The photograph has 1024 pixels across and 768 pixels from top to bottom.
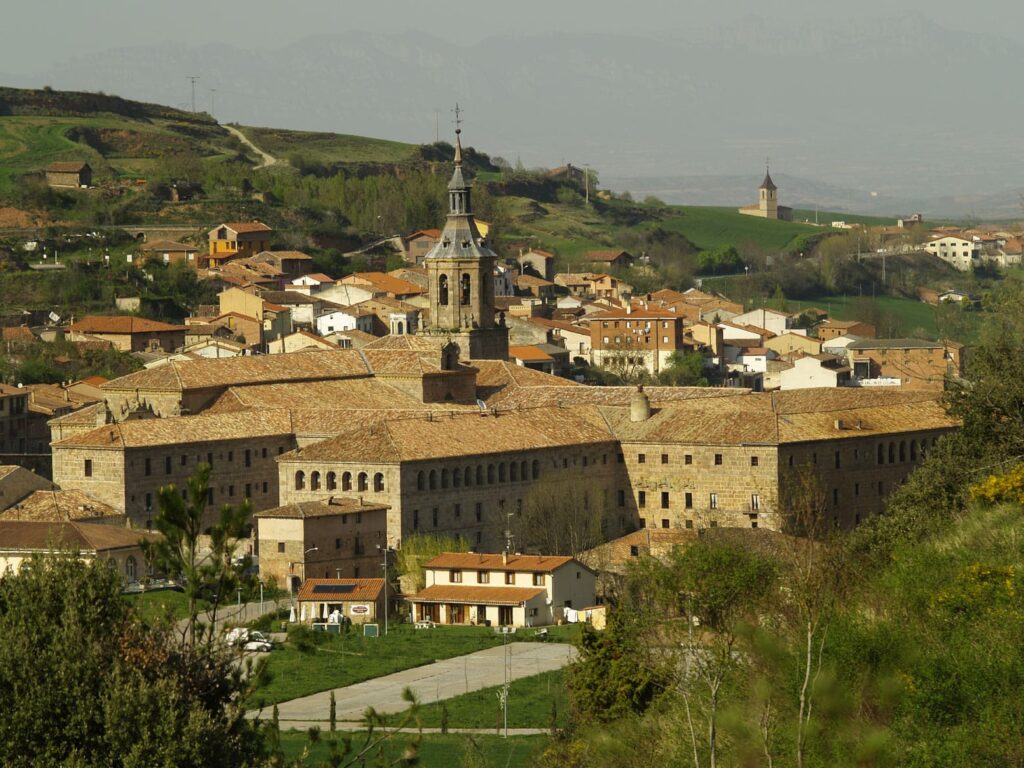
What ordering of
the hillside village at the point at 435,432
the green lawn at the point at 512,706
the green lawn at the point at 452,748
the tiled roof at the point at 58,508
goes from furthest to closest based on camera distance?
the tiled roof at the point at 58,508 < the hillside village at the point at 435,432 < the green lawn at the point at 512,706 < the green lawn at the point at 452,748

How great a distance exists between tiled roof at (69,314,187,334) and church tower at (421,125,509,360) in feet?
51.3

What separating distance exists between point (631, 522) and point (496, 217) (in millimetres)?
81682

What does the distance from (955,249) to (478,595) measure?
128 m

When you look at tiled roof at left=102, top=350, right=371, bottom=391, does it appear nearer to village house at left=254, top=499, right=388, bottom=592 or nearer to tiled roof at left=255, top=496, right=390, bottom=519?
tiled roof at left=255, top=496, right=390, bottom=519

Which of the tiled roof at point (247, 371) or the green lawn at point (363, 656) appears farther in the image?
the tiled roof at point (247, 371)

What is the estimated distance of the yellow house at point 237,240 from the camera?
12912 centimetres

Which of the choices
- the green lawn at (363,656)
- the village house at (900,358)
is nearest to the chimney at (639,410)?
the green lawn at (363,656)

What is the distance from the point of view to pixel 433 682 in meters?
55.4

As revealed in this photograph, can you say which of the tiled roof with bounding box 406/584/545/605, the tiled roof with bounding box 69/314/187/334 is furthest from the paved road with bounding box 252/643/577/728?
the tiled roof with bounding box 69/314/187/334

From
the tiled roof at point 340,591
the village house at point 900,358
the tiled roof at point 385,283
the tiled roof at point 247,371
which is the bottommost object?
the village house at point 900,358

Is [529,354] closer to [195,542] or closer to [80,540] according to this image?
Answer: [80,540]

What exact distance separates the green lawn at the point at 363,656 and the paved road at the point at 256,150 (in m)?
98.1

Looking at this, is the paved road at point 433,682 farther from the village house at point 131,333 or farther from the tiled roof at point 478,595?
the village house at point 131,333

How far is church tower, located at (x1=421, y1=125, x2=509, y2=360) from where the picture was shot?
303ft
